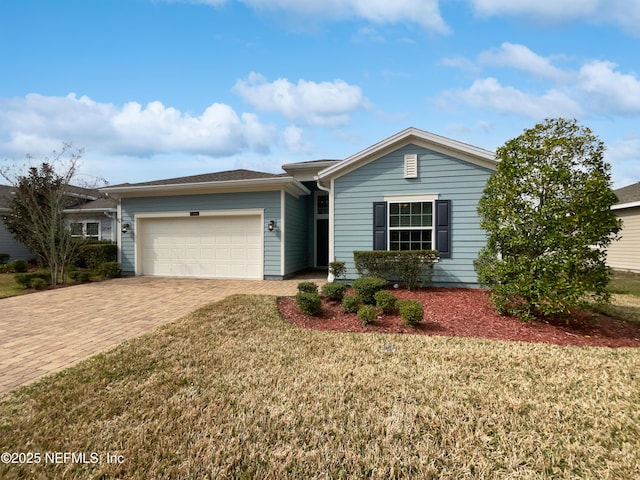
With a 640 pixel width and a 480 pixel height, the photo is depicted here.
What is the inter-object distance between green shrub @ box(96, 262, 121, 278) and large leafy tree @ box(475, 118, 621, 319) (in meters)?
11.7

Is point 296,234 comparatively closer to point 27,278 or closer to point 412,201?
point 412,201

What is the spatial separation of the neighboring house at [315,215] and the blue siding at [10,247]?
910 centimetres

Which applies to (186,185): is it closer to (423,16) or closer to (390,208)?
(390,208)

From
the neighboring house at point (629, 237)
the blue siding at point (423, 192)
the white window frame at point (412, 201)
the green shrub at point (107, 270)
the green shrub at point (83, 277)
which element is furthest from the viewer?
the neighboring house at point (629, 237)

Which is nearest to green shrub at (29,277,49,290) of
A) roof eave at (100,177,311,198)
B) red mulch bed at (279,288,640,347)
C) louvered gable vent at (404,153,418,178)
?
roof eave at (100,177,311,198)

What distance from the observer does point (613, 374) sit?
10.9 feet

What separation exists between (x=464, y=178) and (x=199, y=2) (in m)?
8.29

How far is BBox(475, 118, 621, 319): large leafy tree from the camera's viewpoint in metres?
4.81

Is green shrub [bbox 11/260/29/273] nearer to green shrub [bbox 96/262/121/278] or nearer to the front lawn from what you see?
the front lawn

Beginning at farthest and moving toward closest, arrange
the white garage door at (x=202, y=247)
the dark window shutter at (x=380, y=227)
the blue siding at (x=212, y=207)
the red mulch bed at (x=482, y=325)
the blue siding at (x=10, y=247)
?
the blue siding at (x=10, y=247), the white garage door at (x=202, y=247), the blue siding at (x=212, y=207), the dark window shutter at (x=380, y=227), the red mulch bed at (x=482, y=325)

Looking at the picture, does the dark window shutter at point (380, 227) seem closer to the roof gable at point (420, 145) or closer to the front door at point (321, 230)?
the roof gable at point (420, 145)

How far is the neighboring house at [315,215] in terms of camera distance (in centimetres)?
802

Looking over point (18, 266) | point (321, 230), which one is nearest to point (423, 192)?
point (321, 230)

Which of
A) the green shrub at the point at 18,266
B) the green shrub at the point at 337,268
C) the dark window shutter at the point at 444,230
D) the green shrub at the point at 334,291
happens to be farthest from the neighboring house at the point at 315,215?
the green shrub at the point at 18,266
